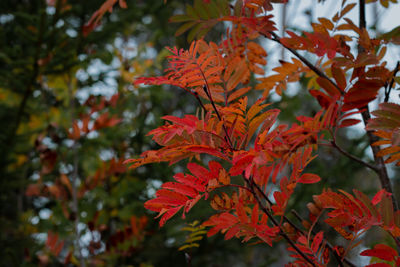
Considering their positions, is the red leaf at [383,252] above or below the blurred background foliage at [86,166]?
above

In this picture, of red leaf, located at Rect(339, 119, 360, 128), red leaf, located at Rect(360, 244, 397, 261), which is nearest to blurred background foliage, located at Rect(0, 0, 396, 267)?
red leaf, located at Rect(339, 119, 360, 128)

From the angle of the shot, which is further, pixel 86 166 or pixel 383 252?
pixel 86 166

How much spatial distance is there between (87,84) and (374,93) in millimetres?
1966

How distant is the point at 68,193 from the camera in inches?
64.7

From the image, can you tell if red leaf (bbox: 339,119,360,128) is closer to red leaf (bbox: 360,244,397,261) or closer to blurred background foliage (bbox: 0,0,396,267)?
red leaf (bbox: 360,244,397,261)

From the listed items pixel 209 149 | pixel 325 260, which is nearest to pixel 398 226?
pixel 325 260

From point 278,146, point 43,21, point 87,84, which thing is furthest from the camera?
point 87,84

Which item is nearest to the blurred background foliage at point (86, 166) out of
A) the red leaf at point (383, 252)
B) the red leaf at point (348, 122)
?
the red leaf at point (348, 122)

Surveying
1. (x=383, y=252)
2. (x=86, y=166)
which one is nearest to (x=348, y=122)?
(x=383, y=252)

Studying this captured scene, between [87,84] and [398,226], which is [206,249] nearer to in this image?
[87,84]

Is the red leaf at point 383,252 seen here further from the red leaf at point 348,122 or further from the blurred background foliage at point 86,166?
the blurred background foliage at point 86,166

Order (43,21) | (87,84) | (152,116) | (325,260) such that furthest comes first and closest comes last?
(152,116) → (87,84) → (43,21) → (325,260)

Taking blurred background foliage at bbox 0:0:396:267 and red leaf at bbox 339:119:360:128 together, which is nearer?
red leaf at bbox 339:119:360:128

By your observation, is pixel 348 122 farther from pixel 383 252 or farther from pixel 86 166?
pixel 86 166
